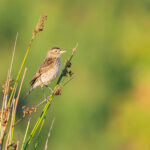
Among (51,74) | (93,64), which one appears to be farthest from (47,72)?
(93,64)

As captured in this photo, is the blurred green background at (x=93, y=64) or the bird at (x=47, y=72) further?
the blurred green background at (x=93, y=64)

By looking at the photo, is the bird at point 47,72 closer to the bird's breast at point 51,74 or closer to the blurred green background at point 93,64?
the bird's breast at point 51,74

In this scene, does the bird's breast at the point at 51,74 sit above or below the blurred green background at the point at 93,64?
below

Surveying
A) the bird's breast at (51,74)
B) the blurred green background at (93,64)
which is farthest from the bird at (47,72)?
the blurred green background at (93,64)

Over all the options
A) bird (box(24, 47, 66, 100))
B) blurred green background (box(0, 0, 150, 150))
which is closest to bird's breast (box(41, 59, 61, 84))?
bird (box(24, 47, 66, 100))

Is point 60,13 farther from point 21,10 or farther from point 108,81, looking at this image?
point 108,81

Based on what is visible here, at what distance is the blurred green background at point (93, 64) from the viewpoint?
18.5 metres

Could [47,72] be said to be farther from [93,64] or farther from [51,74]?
[93,64]

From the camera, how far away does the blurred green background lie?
18.5 m

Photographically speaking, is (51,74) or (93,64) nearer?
(51,74)

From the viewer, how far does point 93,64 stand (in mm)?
19906

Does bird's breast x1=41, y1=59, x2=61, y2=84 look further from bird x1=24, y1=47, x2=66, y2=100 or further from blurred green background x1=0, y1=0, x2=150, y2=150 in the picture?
blurred green background x1=0, y1=0, x2=150, y2=150

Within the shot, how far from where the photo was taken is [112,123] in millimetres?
21641

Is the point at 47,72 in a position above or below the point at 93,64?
below
